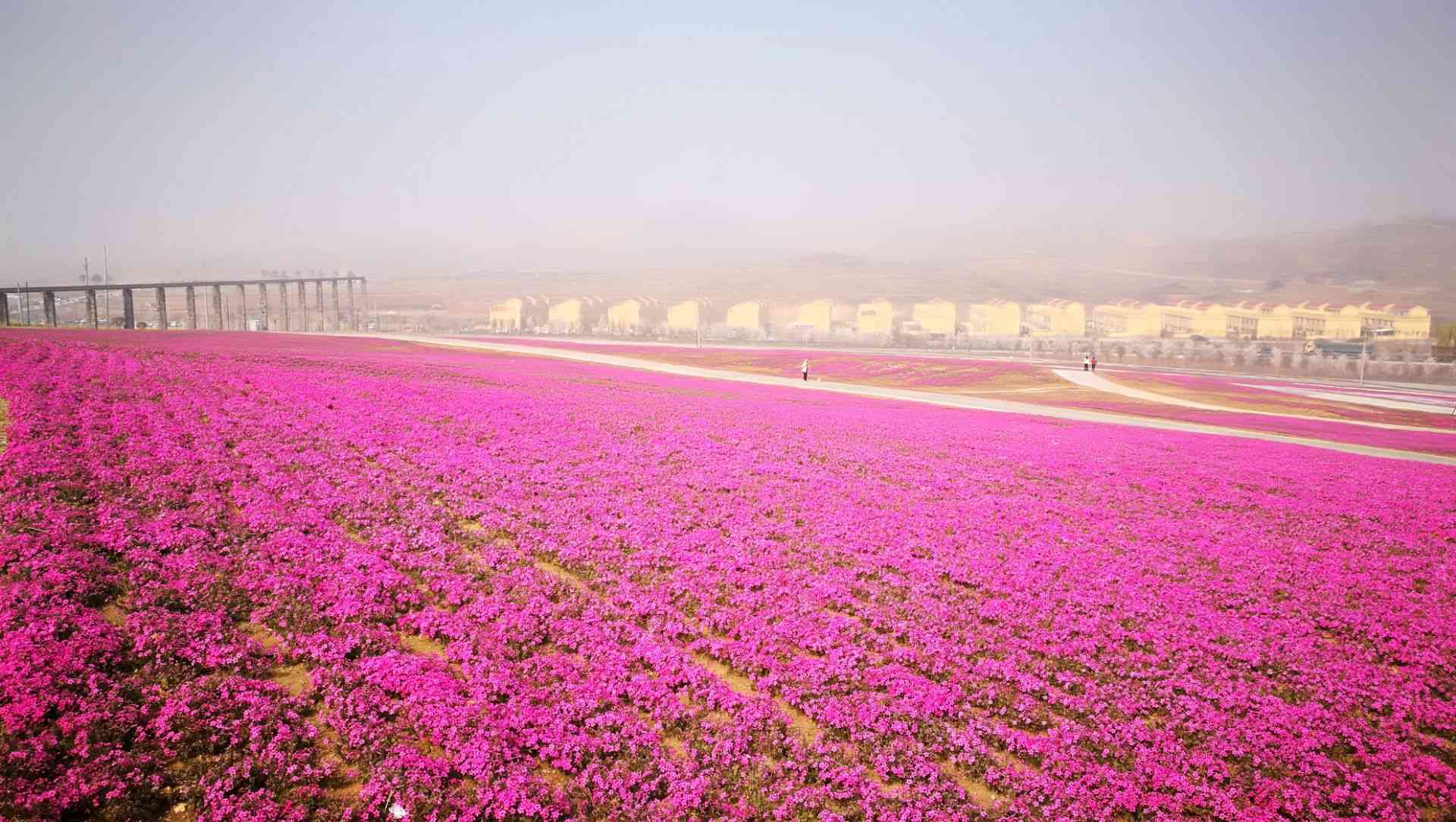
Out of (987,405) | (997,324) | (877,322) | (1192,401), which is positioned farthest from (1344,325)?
(987,405)

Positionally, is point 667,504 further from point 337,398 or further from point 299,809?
point 337,398

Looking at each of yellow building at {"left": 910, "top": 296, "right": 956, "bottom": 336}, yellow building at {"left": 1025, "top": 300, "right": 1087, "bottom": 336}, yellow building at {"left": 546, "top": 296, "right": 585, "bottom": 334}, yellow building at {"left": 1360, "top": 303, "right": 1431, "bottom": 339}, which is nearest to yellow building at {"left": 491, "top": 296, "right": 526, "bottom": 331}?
yellow building at {"left": 546, "top": 296, "right": 585, "bottom": 334}

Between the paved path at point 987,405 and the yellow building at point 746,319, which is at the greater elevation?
the yellow building at point 746,319

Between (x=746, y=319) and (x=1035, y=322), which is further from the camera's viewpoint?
(x=1035, y=322)

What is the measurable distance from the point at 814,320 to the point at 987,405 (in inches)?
3857

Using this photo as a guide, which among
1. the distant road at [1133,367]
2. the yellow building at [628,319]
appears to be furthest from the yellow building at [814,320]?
the yellow building at [628,319]

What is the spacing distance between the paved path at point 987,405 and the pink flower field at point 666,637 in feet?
41.0

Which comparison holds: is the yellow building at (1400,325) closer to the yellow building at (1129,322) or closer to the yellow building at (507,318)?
the yellow building at (1129,322)

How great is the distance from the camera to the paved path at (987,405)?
28.6 meters

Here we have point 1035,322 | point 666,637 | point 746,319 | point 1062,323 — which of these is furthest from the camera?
point 1035,322

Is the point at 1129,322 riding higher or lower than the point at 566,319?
lower

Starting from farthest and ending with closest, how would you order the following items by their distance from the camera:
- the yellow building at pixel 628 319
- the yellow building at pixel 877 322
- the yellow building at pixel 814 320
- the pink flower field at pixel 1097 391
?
the yellow building at pixel 628 319
the yellow building at pixel 814 320
the yellow building at pixel 877 322
the pink flower field at pixel 1097 391

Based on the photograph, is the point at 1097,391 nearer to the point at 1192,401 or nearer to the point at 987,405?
the point at 1192,401

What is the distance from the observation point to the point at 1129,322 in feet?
408
